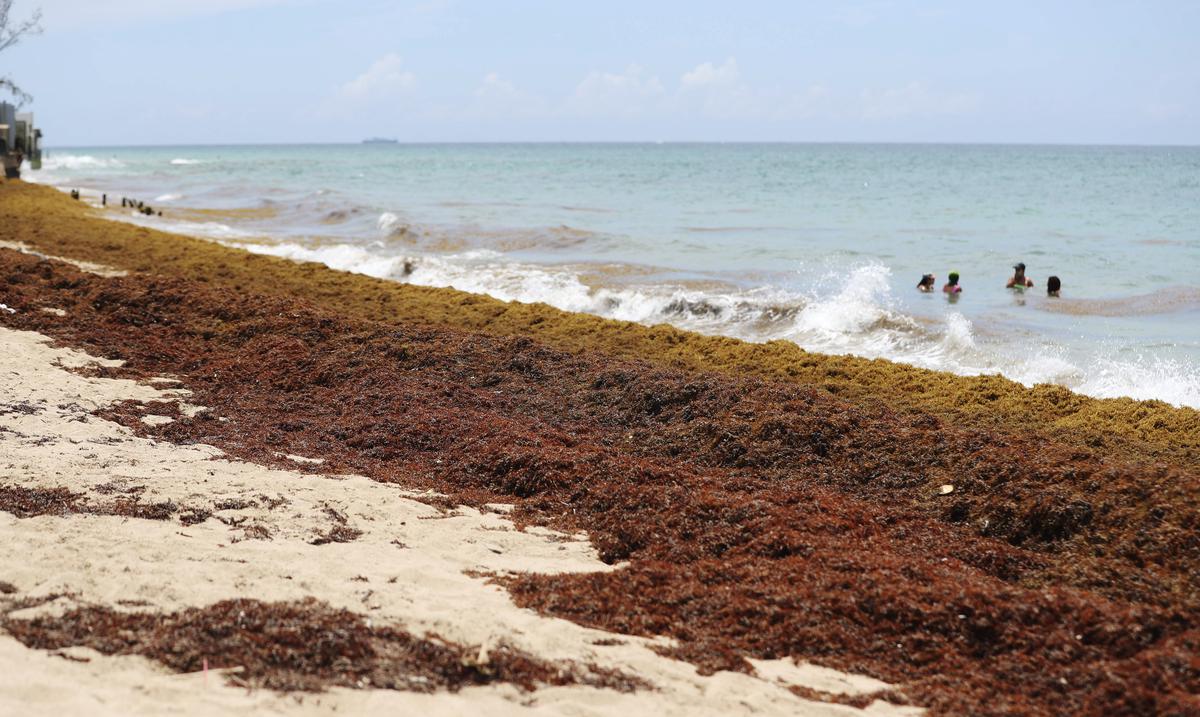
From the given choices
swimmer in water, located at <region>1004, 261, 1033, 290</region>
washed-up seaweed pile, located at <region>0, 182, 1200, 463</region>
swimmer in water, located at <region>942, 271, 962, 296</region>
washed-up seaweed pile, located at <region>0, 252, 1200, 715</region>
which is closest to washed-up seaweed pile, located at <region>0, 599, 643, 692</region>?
washed-up seaweed pile, located at <region>0, 252, 1200, 715</region>

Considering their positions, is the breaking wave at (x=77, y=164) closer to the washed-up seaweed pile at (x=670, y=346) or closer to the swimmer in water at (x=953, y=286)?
the washed-up seaweed pile at (x=670, y=346)

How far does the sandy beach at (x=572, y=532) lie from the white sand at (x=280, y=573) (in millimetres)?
20

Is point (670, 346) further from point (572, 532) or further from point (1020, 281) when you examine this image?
point (1020, 281)

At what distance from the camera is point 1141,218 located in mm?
31297

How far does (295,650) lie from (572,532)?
2326 millimetres

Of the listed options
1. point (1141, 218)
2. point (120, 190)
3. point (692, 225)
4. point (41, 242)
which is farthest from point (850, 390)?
point (120, 190)

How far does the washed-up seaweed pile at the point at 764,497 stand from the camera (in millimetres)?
4406

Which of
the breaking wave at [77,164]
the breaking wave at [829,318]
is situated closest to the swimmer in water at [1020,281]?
the breaking wave at [829,318]

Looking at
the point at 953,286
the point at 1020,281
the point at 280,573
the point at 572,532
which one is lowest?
the point at 572,532

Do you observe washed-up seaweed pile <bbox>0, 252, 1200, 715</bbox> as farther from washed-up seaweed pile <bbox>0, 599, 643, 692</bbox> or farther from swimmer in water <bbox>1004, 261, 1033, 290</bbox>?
swimmer in water <bbox>1004, 261, 1033, 290</bbox>

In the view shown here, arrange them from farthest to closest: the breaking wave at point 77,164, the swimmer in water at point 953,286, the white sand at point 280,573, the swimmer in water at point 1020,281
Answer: the breaking wave at point 77,164, the swimmer in water at point 1020,281, the swimmer in water at point 953,286, the white sand at point 280,573

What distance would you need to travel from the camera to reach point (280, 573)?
468 cm

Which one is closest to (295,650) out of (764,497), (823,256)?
(764,497)

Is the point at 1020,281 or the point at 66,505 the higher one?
the point at 1020,281
